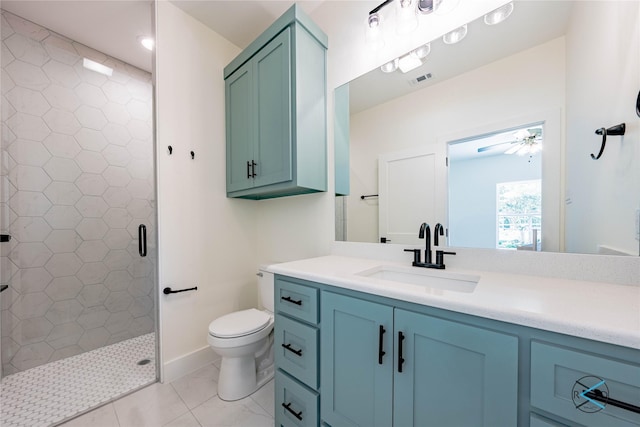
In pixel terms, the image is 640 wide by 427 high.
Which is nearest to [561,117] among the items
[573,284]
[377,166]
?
[573,284]

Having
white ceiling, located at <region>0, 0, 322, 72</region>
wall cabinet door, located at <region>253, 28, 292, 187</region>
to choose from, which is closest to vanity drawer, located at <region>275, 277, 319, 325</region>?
wall cabinet door, located at <region>253, 28, 292, 187</region>

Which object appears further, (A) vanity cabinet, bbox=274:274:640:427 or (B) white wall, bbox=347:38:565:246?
(B) white wall, bbox=347:38:565:246

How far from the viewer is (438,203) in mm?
1303

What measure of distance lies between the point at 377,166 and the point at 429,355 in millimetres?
1078

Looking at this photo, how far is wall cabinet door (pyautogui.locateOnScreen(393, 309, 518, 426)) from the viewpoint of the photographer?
643 mm

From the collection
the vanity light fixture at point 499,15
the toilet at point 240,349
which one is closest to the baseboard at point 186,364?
the toilet at point 240,349

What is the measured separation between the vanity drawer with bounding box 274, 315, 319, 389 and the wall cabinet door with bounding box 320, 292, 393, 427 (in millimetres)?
45

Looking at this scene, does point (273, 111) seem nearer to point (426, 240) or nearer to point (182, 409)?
point (426, 240)

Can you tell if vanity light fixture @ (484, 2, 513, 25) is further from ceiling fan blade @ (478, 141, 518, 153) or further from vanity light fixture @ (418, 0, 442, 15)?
ceiling fan blade @ (478, 141, 518, 153)

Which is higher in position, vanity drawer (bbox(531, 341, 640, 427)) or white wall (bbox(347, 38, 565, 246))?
white wall (bbox(347, 38, 565, 246))

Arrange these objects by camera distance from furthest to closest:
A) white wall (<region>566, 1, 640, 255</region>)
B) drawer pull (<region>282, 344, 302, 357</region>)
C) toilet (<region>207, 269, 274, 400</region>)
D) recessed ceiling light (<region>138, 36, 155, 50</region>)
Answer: recessed ceiling light (<region>138, 36, 155, 50</region>) < toilet (<region>207, 269, 274, 400</region>) < drawer pull (<region>282, 344, 302, 357</region>) < white wall (<region>566, 1, 640, 255</region>)

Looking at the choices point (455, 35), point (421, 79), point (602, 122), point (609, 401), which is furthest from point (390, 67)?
point (609, 401)

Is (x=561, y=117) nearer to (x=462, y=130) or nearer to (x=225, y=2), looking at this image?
(x=462, y=130)

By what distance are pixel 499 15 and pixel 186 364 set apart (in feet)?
9.17
